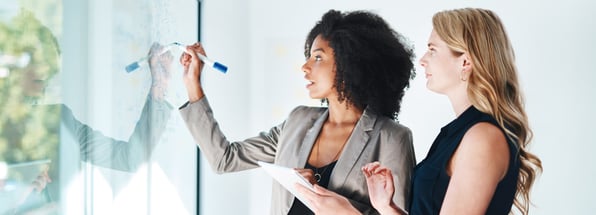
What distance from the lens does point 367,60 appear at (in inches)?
53.1

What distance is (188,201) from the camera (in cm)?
179

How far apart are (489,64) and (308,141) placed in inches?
19.9

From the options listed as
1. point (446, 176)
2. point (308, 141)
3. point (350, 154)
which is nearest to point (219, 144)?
point (308, 141)

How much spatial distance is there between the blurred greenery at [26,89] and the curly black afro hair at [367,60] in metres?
0.64

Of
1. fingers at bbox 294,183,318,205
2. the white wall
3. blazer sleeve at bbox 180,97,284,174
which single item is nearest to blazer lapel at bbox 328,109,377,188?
fingers at bbox 294,183,318,205

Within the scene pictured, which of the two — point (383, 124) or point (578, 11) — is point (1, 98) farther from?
point (578, 11)

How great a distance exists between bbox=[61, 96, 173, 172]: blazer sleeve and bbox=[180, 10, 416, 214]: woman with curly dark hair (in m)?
Result: 0.11

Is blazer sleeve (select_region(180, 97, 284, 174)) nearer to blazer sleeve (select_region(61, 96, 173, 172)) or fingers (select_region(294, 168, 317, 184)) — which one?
blazer sleeve (select_region(61, 96, 173, 172))

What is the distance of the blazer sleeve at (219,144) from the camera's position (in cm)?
137

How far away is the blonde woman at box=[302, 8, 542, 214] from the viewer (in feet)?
3.09

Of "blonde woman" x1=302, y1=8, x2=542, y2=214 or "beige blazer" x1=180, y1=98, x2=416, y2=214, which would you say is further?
"beige blazer" x1=180, y1=98, x2=416, y2=214

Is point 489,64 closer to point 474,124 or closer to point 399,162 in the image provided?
point 474,124

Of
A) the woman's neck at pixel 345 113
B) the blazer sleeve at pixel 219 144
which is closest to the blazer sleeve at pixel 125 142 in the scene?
the blazer sleeve at pixel 219 144

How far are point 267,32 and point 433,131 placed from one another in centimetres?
80
